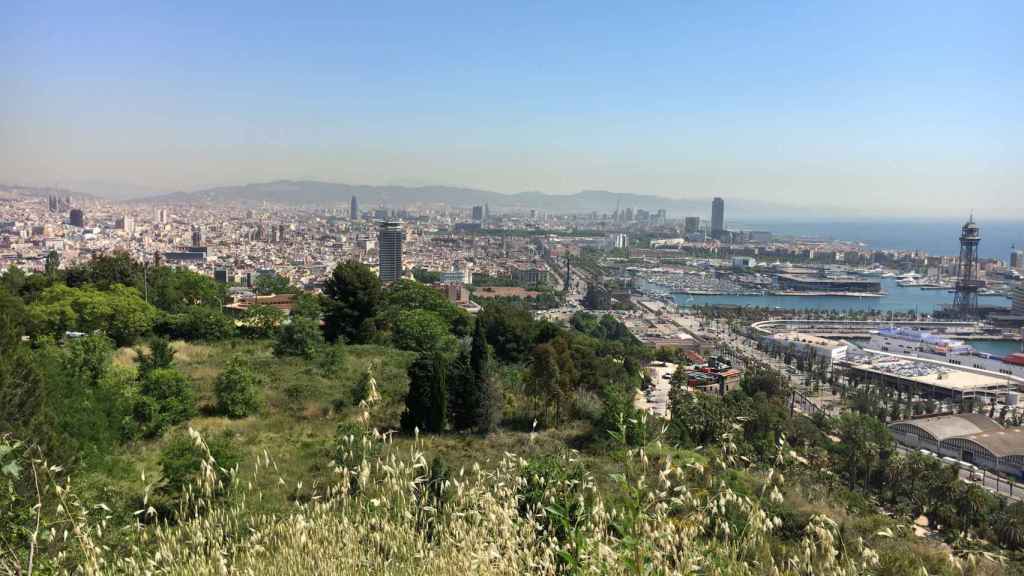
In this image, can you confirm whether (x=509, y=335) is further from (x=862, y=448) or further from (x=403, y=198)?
(x=403, y=198)

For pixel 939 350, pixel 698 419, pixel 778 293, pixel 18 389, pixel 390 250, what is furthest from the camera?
pixel 778 293

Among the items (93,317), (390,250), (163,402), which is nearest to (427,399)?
(163,402)

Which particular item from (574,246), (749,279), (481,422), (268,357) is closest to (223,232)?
(574,246)

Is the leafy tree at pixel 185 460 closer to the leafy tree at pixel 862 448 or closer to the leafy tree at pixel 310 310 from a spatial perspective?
the leafy tree at pixel 310 310

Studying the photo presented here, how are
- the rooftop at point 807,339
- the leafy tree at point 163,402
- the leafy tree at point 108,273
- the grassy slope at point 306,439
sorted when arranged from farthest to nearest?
1. the rooftop at point 807,339
2. the leafy tree at point 108,273
3. the leafy tree at point 163,402
4. the grassy slope at point 306,439

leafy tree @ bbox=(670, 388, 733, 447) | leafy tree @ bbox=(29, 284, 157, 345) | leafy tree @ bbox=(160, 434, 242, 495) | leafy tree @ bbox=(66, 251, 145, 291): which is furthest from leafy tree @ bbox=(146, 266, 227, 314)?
leafy tree @ bbox=(670, 388, 733, 447)

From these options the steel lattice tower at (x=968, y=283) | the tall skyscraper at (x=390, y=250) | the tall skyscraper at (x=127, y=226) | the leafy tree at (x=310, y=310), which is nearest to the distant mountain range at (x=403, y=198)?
the tall skyscraper at (x=127, y=226)
